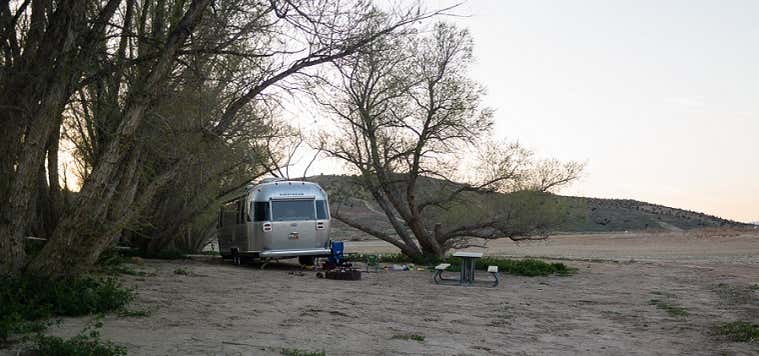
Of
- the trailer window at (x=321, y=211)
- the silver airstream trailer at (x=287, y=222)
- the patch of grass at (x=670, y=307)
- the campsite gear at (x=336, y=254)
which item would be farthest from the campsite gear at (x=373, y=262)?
the patch of grass at (x=670, y=307)

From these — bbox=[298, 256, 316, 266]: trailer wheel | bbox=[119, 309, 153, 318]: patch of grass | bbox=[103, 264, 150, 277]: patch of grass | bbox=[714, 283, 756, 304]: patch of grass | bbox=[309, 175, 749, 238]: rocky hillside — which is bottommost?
bbox=[714, 283, 756, 304]: patch of grass

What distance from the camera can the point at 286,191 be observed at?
24.0 meters

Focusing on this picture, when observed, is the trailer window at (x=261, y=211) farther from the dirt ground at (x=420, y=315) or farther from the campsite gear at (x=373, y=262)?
the campsite gear at (x=373, y=262)

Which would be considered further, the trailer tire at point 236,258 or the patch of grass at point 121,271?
the trailer tire at point 236,258

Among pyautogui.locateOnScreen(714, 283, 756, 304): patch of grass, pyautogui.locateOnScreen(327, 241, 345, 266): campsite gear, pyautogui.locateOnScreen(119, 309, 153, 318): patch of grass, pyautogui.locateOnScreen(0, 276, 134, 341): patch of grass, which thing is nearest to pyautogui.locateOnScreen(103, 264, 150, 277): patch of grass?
pyautogui.locateOnScreen(0, 276, 134, 341): patch of grass

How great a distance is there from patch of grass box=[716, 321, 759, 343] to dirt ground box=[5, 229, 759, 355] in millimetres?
210

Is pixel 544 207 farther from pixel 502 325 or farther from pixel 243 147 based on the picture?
pixel 502 325

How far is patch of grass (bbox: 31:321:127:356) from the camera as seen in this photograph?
27.2 ft

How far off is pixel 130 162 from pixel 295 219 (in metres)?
10.6

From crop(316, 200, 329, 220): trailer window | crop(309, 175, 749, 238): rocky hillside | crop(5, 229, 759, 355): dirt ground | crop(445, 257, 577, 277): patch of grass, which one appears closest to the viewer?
crop(5, 229, 759, 355): dirt ground

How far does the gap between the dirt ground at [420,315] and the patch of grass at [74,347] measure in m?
0.38

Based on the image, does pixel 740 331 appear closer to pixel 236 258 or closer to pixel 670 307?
pixel 670 307

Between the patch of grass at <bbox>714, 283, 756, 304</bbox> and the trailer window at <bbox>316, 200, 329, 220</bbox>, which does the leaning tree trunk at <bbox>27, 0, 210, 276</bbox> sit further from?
the patch of grass at <bbox>714, 283, 756, 304</bbox>

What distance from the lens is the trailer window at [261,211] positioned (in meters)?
23.6
